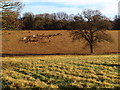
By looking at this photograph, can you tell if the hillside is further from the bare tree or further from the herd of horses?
the bare tree

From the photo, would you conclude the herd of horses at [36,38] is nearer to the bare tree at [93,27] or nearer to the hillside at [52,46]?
the hillside at [52,46]

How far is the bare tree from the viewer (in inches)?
1395

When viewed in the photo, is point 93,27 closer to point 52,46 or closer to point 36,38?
point 52,46

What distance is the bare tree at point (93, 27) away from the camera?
116 ft

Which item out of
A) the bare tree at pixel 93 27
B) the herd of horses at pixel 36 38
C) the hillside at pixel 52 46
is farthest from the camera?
the herd of horses at pixel 36 38

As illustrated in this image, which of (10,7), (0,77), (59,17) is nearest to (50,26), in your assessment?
(59,17)

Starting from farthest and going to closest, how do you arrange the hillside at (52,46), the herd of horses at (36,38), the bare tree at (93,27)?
the herd of horses at (36,38) → the hillside at (52,46) → the bare tree at (93,27)

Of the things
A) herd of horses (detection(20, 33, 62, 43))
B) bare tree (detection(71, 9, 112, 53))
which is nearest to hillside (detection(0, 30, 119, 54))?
herd of horses (detection(20, 33, 62, 43))

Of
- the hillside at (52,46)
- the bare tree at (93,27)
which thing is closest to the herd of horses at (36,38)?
the hillside at (52,46)

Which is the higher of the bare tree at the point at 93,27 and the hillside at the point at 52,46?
the bare tree at the point at 93,27

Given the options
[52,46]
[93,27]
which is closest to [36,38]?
[52,46]

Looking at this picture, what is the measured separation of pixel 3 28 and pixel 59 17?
7597 cm

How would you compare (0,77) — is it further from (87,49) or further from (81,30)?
(87,49)

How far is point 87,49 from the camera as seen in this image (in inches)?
1777
